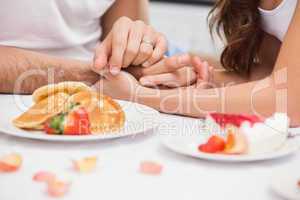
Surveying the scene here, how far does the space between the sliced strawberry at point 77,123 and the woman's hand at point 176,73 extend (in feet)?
1.29

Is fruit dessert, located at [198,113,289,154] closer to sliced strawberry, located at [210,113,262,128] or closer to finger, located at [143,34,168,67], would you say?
sliced strawberry, located at [210,113,262,128]

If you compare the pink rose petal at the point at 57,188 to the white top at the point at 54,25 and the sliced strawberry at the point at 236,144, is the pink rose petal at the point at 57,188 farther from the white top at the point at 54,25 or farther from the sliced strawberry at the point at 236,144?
the white top at the point at 54,25

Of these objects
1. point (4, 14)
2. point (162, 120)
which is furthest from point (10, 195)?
point (4, 14)

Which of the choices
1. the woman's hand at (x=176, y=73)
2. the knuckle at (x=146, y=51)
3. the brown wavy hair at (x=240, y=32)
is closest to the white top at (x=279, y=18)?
the brown wavy hair at (x=240, y=32)

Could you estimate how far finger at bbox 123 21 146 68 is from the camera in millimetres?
1267

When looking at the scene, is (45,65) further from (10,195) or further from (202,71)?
(10,195)

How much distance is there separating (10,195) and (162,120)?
1.48ft

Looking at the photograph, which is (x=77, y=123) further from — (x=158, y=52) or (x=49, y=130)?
(x=158, y=52)

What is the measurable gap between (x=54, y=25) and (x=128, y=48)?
505 mm

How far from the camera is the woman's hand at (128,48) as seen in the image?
124 centimetres

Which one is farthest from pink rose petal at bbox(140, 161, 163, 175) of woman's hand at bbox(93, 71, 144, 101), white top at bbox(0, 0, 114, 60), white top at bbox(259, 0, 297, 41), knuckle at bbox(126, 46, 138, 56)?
white top at bbox(0, 0, 114, 60)

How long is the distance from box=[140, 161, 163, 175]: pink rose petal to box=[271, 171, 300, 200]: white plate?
16 centimetres

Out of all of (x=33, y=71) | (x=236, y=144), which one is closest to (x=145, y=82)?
(x=33, y=71)

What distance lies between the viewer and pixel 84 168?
0.73 m
